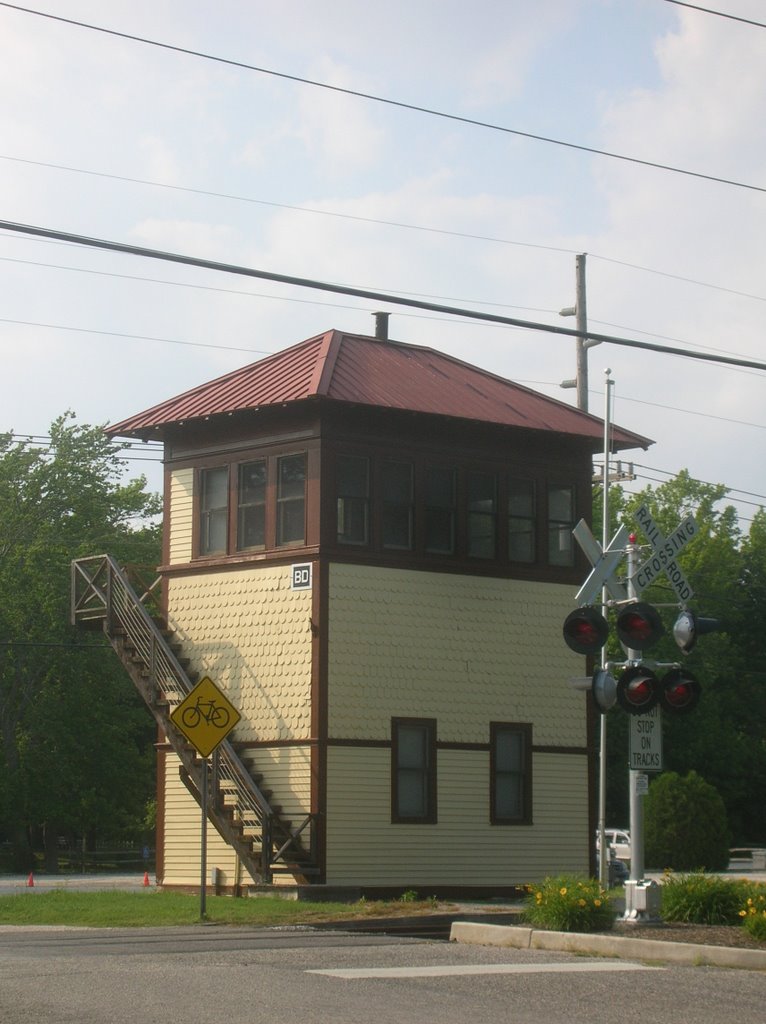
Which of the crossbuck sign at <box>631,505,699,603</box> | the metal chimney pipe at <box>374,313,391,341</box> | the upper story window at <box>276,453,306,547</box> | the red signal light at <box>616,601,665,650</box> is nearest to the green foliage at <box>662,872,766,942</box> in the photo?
the red signal light at <box>616,601,665,650</box>

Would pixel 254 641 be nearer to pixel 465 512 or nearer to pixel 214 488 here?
pixel 214 488

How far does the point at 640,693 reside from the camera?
17547 mm

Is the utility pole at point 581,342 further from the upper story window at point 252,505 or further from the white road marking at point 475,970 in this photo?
the white road marking at point 475,970

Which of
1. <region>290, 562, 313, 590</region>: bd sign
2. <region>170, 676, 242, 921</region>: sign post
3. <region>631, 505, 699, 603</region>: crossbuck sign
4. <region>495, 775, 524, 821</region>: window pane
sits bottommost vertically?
<region>495, 775, 524, 821</region>: window pane

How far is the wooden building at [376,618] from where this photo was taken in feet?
87.9

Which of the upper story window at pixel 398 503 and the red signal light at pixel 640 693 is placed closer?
the red signal light at pixel 640 693

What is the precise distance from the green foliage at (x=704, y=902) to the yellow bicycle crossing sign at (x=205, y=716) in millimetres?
6480

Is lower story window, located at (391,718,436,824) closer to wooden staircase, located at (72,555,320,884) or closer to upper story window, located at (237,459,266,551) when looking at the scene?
wooden staircase, located at (72,555,320,884)

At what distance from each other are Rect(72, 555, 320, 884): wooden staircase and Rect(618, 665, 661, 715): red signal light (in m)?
9.29

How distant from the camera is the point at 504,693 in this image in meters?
28.8

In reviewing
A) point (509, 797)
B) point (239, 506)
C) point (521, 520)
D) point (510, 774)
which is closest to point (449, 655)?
point (510, 774)

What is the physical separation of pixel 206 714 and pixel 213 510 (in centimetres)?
803

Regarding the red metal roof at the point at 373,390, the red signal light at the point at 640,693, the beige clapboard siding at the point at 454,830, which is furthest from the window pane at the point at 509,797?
the red signal light at the point at 640,693

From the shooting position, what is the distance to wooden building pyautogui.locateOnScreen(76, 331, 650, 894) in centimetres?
2680
